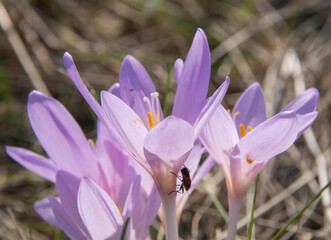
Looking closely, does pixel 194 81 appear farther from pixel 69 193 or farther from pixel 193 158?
pixel 69 193

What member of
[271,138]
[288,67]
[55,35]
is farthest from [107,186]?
[55,35]

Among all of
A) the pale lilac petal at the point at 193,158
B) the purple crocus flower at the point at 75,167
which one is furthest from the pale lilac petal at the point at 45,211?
the pale lilac petal at the point at 193,158

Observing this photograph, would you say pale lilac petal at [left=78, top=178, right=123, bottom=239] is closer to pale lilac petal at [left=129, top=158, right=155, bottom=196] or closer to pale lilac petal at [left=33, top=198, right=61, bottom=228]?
pale lilac petal at [left=129, top=158, right=155, bottom=196]

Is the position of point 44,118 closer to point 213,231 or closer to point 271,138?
point 271,138

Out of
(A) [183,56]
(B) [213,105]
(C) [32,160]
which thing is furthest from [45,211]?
(A) [183,56]

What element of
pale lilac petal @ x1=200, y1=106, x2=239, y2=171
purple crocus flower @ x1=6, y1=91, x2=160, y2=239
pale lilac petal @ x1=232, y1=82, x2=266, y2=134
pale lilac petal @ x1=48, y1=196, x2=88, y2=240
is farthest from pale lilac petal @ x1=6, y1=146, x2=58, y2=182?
pale lilac petal @ x1=232, y1=82, x2=266, y2=134

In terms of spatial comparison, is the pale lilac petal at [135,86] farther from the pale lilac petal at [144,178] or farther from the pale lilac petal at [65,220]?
the pale lilac petal at [65,220]
